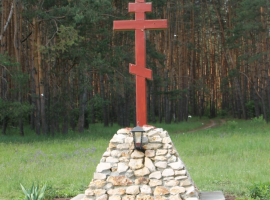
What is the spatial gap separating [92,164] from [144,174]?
5186mm

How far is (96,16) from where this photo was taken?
706 inches

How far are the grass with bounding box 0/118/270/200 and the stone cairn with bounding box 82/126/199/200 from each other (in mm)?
1888

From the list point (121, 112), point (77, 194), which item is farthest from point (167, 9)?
point (77, 194)

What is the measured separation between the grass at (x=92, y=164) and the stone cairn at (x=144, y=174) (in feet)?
6.19

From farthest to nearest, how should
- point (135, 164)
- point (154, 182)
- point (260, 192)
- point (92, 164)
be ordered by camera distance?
point (92, 164), point (260, 192), point (135, 164), point (154, 182)

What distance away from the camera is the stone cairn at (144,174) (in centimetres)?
646

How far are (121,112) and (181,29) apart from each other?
1258 centimetres

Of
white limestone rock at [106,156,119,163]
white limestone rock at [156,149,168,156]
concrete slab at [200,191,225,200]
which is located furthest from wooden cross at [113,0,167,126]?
concrete slab at [200,191,225,200]

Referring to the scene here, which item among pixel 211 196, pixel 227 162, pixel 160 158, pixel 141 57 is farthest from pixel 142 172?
pixel 227 162

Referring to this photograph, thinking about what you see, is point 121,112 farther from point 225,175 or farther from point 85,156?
point 225,175

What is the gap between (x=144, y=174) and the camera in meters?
6.54

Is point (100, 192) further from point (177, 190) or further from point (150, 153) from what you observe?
point (177, 190)

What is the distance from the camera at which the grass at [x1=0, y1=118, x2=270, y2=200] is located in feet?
28.9

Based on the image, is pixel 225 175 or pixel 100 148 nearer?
pixel 225 175
